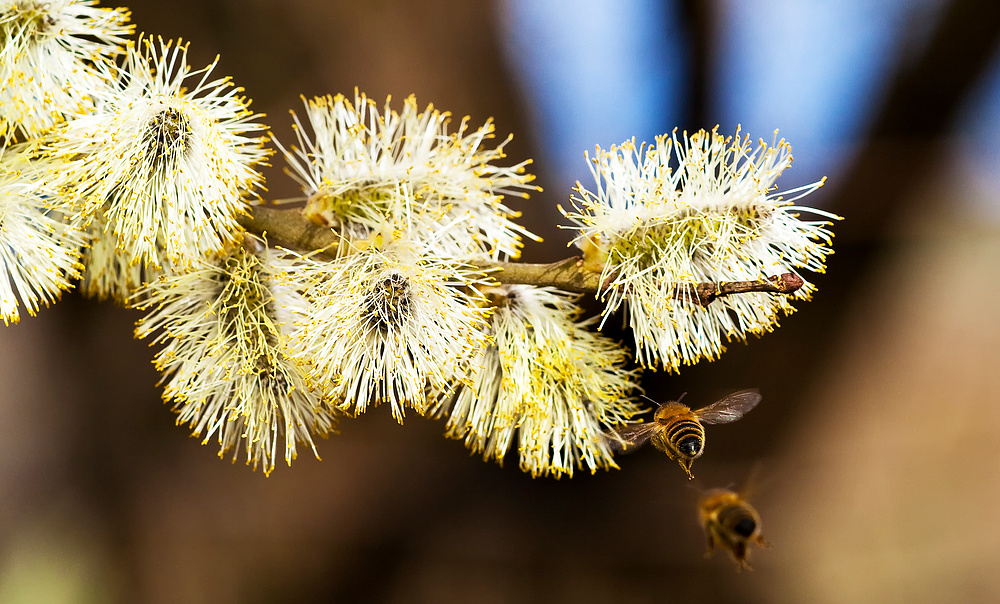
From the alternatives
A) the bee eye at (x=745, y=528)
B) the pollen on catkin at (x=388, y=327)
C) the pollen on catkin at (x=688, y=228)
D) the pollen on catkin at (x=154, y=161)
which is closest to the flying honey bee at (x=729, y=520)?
the bee eye at (x=745, y=528)

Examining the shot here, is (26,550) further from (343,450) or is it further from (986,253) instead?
(986,253)

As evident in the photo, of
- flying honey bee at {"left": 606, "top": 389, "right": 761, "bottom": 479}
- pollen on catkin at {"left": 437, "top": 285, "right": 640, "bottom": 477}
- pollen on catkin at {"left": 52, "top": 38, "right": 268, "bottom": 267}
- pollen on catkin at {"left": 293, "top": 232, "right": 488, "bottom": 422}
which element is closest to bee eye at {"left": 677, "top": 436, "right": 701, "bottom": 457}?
flying honey bee at {"left": 606, "top": 389, "right": 761, "bottom": 479}

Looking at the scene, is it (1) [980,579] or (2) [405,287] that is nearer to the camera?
(2) [405,287]

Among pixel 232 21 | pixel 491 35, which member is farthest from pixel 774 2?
pixel 232 21

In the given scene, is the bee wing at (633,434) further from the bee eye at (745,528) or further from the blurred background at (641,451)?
the blurred background at (641,451)

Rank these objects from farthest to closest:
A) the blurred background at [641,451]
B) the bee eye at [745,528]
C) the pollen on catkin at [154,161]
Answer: the blurred background at [641,451] → the bee eye at [745,528] → the pollen on catkin at [154,161]

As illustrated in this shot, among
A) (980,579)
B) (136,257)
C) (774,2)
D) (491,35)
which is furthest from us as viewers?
(980,579)

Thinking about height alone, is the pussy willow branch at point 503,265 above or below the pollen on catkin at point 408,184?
below
